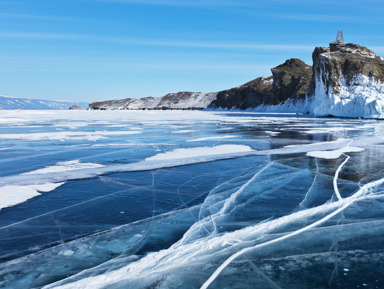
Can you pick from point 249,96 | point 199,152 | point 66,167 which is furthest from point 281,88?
point 66,167

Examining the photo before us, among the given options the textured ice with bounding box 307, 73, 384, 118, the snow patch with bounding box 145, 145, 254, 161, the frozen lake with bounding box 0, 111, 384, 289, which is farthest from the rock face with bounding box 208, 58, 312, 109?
the frozen lake with bounding box 0, 111, 384, 289

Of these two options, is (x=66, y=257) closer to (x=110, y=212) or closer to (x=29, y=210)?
(x=110, y=212)

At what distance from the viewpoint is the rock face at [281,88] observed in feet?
295

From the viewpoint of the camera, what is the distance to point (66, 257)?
10.7 ft

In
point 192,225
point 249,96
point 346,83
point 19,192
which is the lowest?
point 192,225

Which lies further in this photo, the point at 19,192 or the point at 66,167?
the point at 66,167

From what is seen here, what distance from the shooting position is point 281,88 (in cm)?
9575

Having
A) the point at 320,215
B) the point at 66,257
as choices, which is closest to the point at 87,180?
the point at 66,257

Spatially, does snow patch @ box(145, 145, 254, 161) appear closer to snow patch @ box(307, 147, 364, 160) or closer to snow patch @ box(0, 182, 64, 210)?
snow patch @ box(307, 147, 364, 160)

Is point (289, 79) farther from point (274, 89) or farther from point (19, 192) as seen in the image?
point (19, 192)

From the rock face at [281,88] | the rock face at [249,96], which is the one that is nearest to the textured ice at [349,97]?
the rock face at [281,88]

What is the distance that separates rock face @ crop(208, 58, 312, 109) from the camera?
8998cm

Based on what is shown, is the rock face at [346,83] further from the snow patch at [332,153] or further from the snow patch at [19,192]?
the snow patch at [19,192]

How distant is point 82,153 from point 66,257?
755 centimetres
